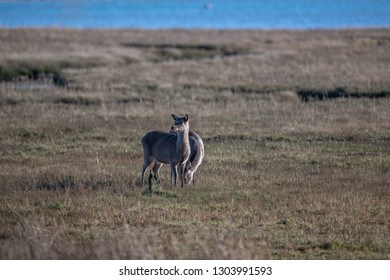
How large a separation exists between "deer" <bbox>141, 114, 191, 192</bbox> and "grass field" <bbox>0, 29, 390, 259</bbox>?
20.1 inches

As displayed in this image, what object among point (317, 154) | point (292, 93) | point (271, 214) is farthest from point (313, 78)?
point (271, 214)

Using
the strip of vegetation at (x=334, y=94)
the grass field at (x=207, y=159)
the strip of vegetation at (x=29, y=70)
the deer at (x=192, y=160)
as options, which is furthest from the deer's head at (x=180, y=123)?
the strip of vegetation at (x=29, y=70)

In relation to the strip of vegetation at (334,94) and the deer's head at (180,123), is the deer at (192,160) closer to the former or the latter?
the deer's head at (180,123)

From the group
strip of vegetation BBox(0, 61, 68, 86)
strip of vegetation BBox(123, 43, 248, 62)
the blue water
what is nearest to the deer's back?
strip of vegetation BBox(0, 61, 68, 86)

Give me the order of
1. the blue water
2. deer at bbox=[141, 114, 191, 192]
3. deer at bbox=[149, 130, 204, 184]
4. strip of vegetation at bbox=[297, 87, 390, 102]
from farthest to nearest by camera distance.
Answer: the blue water → strip of vegetation at bbox=[297, 87, 390, 102] → deer at bbox=[149, 130, 204, 184] → deer at bbox=[141, 114, 191, 192]

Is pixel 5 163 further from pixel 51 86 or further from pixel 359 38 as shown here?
pixel 359 38

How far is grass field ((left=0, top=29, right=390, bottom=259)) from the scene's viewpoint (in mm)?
11117

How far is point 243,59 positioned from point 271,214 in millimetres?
28750

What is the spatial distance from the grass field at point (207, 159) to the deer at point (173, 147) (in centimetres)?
51

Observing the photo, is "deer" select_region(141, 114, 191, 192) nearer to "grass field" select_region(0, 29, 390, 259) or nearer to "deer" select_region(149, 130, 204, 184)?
"deer" select_region(149, 130, 204, 184)

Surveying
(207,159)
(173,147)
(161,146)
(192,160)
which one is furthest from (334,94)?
(173,147)

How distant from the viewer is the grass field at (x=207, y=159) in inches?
438

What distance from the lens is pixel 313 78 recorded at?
3228 cm

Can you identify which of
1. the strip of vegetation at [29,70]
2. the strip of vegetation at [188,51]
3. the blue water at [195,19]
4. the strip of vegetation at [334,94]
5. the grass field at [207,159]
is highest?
the blue water at [195,19]
